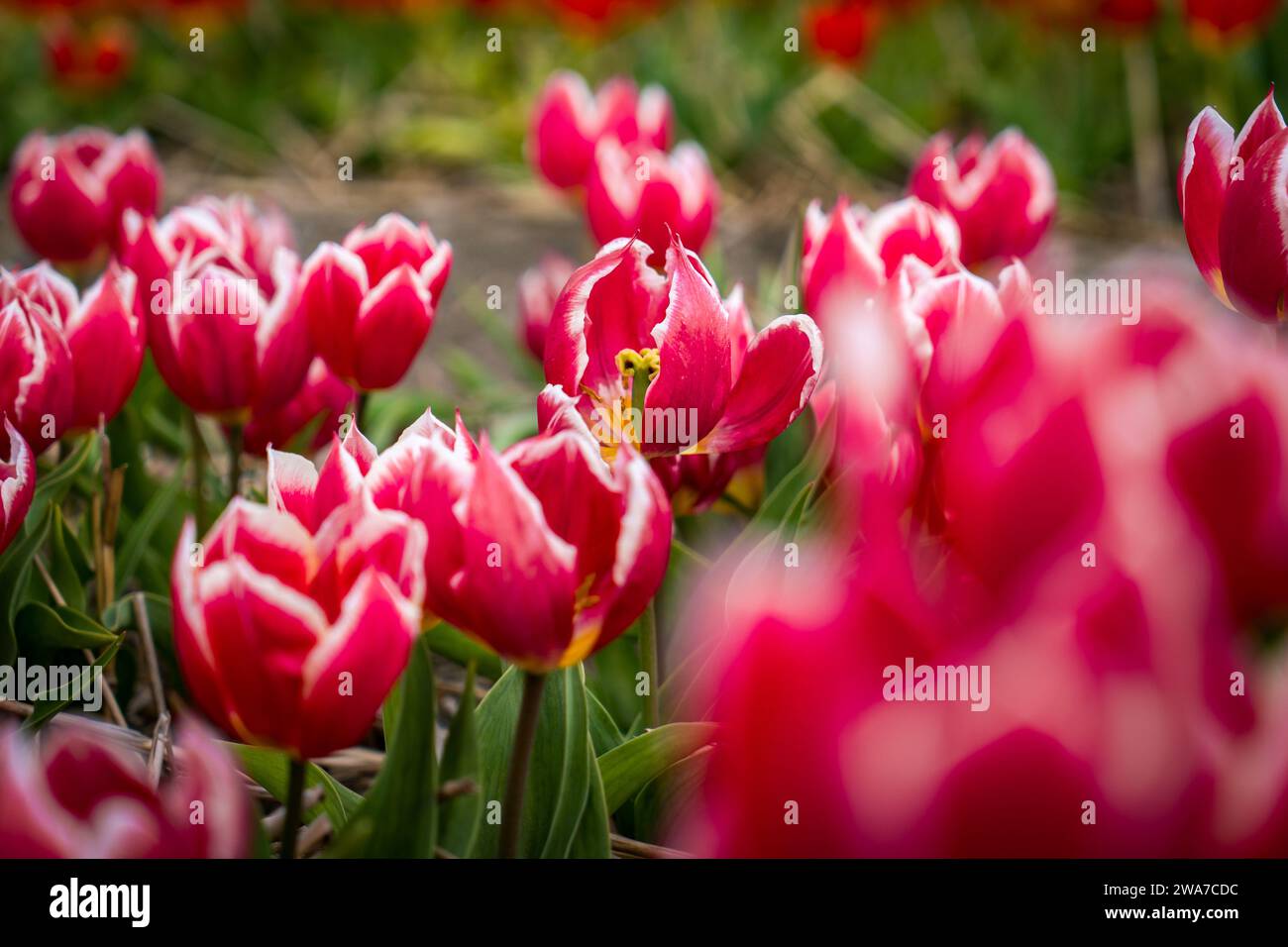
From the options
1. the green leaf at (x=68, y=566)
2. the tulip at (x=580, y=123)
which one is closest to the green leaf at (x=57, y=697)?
the green leaf at (x=68, y=566)

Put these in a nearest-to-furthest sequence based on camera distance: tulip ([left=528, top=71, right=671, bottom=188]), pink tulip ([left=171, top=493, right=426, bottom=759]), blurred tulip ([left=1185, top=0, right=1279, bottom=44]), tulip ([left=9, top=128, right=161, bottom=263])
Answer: pink tulip ([left=171, top=493, right=426, bottom=759]) < tulip ([left=9, top=128, right=161, bottom=263]) < tulip ([left=528, top=71, right=671, bottom=188]) < blurred tulip ([left=1185, top=0, right=1279, bottom=44])

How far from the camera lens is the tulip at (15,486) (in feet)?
1.74

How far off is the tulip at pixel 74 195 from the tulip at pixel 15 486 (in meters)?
0.48

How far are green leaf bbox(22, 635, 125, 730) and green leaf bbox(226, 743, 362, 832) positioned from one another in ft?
0.31

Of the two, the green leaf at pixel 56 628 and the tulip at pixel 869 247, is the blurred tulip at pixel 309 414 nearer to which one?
the green leaf at pixel 56 628

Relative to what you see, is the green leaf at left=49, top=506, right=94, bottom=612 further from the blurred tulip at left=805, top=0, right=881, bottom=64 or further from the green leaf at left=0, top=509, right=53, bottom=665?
the blurred tulip at left=805, top=0, right=881, bottom=64

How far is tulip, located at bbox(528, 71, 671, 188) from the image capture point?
1.24 meters

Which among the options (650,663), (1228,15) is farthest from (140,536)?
(1228,15)

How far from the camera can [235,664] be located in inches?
15.4

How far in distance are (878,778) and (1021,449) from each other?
0.08 metres

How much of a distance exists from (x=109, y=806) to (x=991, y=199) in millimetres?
755

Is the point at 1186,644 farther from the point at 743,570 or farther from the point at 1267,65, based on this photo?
the point at 1267,65

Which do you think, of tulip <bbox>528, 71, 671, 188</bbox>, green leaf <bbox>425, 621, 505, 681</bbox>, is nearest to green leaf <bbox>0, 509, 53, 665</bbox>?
green leaf <bbox>425, 621, 505, 681</bbox>

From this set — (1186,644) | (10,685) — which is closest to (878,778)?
(1186,644)
